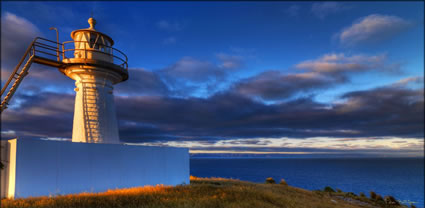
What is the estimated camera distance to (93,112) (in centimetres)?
1433

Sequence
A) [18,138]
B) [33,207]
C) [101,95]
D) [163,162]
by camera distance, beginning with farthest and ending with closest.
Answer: [163,162] → [101,95] → [18,138] → [33,207]

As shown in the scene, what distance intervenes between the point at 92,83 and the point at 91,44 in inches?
81.4

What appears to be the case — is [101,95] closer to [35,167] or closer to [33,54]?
[33,54]

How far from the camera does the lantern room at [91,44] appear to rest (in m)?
14.4

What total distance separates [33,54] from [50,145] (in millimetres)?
4491

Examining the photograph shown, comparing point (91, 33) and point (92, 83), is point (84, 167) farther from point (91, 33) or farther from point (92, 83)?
point (91, 33)

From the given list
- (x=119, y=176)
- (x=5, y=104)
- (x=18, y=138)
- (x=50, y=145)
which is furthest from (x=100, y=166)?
(x=5, y=104)

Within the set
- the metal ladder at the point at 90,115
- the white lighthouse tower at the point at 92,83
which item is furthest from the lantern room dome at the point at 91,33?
the metal ladder at the point at 90,115

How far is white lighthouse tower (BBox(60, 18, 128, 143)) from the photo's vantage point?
46.1ft

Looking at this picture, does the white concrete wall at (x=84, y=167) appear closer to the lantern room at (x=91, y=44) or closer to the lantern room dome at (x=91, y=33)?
the lantern room at (x=91, y=44)

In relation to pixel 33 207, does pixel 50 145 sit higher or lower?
higher

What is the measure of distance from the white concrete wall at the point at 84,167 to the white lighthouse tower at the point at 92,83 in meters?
1.54

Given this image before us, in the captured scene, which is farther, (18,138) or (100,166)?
(100,166)

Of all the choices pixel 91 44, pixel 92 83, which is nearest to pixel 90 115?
pixel 92 83
